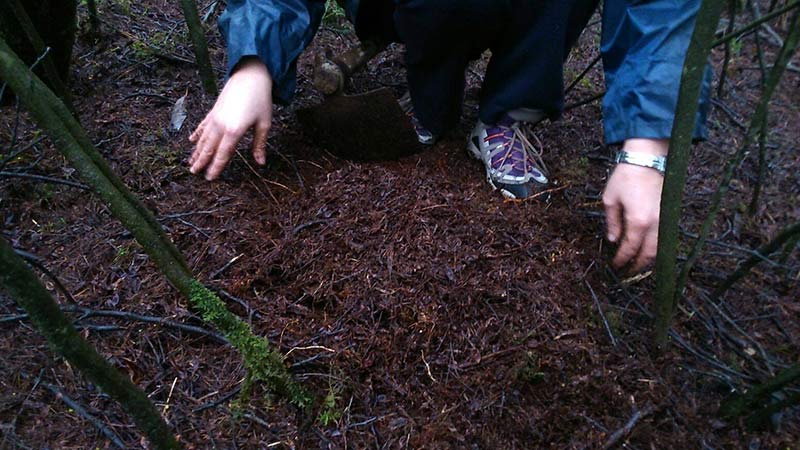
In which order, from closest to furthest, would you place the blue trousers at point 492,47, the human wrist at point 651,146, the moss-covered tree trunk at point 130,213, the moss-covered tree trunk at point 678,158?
the moss-covered tree trunk at point 130,213 < the moss-covered tree trunk at point 678,158 < the human wrist at point 651,146 < the blue trousers at point 492,47

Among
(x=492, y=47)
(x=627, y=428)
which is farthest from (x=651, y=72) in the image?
(x=627, y=428)

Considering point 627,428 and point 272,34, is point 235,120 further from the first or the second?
point 627,428

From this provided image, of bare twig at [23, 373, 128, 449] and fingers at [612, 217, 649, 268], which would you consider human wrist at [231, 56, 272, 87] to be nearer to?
bare twig at [23, 373, 128, 449]

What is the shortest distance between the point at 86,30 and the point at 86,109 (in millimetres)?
522

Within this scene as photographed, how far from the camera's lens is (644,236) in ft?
4.50

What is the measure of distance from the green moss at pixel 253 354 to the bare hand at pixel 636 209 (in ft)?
2.94

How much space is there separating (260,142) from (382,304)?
0.63 metres

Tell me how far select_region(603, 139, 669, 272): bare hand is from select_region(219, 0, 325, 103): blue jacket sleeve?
3.40 ft

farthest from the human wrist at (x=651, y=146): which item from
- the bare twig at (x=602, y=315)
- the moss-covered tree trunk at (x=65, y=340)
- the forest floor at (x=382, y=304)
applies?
the moss-covered tree trunk at (x=65, y=340)

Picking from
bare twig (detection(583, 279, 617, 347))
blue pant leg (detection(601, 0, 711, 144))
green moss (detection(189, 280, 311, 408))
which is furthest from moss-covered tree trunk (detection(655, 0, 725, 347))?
green moss (detection(189, 280, 311, 408))

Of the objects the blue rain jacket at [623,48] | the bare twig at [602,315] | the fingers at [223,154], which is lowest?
the bare twig at [602,315]

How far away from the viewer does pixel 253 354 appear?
1.09m

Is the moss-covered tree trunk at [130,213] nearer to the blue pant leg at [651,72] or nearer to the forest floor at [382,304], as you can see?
the forest floor at [382,304]

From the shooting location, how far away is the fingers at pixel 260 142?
157 cm
